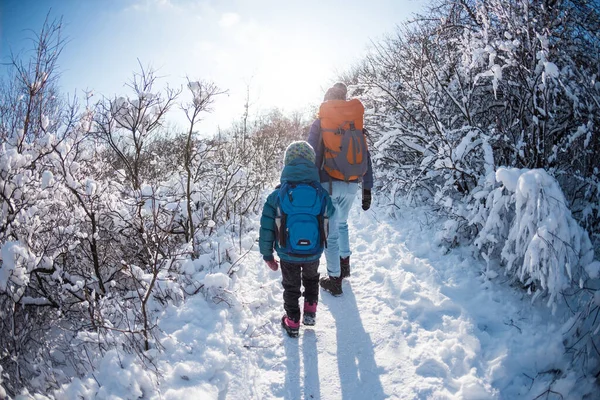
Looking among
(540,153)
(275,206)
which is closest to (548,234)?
(540,153)

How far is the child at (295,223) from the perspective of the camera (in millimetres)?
2441

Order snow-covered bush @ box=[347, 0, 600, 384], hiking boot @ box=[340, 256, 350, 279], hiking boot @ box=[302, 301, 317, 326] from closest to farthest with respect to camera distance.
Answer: snow-covered bush @ box=[347, 0, 600, 384], hiking boot @ box=[302, 301, 317, 326], hiking boot @ box=[340, 256, 350, 279]

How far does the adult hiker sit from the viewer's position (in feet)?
9.93

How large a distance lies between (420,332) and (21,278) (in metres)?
3.04

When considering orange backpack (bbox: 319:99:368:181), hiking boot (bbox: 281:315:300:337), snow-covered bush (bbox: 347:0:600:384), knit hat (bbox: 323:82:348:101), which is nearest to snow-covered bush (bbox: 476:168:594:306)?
snow-covered bush (bbox: 347:0:600:384)

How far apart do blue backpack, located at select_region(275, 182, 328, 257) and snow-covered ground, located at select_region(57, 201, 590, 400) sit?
891 mm

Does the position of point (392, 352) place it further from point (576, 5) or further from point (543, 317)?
point (576, 5)

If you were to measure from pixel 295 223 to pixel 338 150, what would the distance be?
3.38 feet

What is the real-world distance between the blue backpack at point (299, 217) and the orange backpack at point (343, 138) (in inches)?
25.8

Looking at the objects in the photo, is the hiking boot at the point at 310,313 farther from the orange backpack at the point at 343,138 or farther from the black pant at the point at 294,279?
the orange backpack at the point at 343,138

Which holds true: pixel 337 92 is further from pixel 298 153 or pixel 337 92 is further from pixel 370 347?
pixel 370 347

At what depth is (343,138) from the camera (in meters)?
3.03

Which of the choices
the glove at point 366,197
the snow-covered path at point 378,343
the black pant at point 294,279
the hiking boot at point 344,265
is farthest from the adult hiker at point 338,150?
the snow-covered path at point 378,343

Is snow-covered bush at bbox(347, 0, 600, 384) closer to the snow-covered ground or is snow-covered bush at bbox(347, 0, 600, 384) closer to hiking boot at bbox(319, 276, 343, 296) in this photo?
the snow-covered ground
